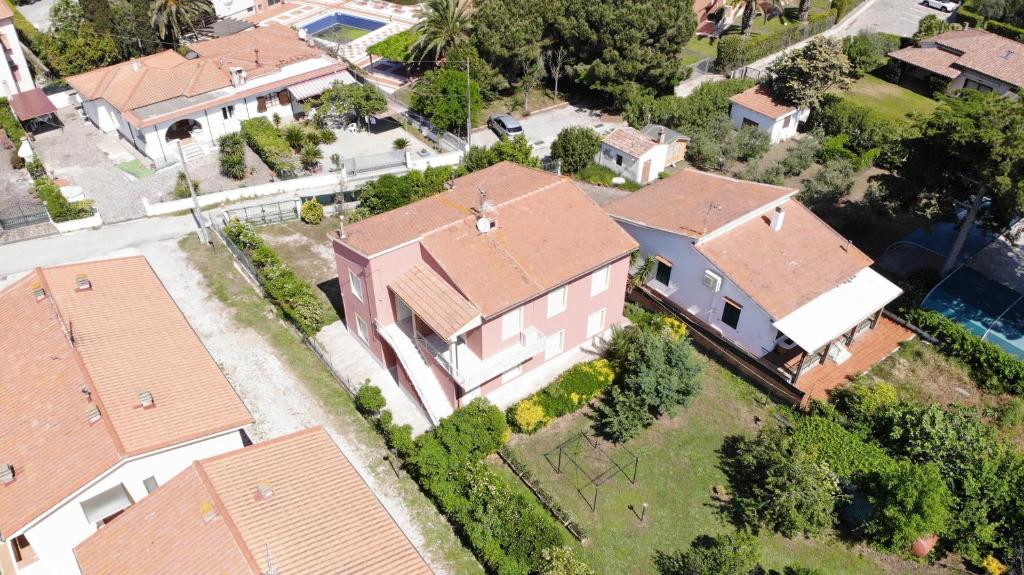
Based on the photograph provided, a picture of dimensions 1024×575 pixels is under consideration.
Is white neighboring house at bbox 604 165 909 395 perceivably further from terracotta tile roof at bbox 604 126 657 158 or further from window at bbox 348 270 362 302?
window at bbox 348 270 362 302

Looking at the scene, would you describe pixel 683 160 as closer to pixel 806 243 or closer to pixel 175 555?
pixel 806 243

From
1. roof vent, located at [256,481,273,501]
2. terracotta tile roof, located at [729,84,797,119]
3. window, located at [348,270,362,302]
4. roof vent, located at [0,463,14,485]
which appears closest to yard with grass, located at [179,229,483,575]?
window, located at [348,270,362,302]

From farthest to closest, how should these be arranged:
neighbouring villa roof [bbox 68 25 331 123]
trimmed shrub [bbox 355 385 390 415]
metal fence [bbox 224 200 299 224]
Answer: neighbouring villa roof [bbox 68 25 331 123], metal fence [bbox 224 200 299 224], trimmed shrub [bbox 355 385 390 415]

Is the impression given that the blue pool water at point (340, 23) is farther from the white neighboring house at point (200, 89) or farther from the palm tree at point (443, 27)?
the white neighboring house at point (200, 89)

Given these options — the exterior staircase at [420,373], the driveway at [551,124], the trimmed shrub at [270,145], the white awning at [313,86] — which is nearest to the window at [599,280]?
the exterior staircase at [420,373]

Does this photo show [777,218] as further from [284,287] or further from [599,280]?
[284,287]

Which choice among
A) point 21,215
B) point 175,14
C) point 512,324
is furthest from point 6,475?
point 175,14

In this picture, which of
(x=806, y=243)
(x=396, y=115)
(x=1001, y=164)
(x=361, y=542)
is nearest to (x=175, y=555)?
(x=361, y=542)
